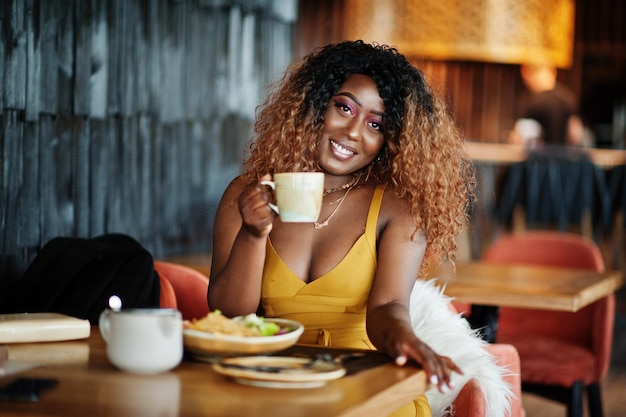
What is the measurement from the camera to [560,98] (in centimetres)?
1005

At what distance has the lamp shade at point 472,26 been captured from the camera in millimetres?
10555

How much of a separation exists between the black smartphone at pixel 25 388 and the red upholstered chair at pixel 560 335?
2568mm

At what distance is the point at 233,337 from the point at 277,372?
0.43 ft

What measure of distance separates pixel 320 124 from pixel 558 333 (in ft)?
6.89

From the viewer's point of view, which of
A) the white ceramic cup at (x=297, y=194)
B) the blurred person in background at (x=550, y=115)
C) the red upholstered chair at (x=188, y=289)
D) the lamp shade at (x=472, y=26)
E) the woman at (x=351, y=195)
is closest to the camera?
the white ceramic cup at (x=297, y=194)

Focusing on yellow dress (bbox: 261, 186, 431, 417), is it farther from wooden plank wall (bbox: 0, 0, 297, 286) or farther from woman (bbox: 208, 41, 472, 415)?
wooden plank wall (bbox: 0, 0, 297, 286)

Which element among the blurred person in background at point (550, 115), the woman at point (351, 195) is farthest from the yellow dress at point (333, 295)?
the blurred person in background at point (550, 115)

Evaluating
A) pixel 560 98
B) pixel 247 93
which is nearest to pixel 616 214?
pixel 560 98

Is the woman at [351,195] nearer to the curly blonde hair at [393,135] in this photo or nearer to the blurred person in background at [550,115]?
the curly blonde hair at [393,135]

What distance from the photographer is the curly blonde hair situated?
2.37 metres

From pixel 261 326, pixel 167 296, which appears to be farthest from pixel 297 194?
pixel 167 296

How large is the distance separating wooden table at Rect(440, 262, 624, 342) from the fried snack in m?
1.42

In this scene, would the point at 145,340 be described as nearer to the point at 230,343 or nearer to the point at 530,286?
the point at 230,343

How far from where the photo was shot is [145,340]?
156cm
